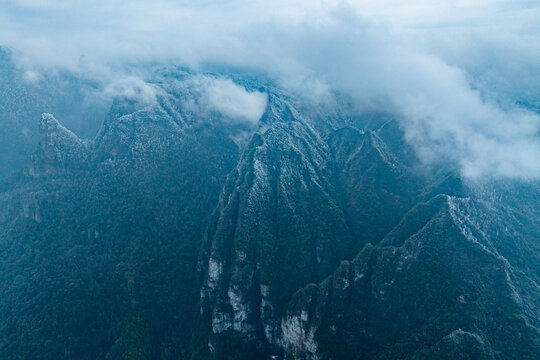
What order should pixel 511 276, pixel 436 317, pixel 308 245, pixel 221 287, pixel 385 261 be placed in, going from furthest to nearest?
1. pixel 308 245
2. pixel 221 287
3. pixel 385 261
4. pixel 511 276
5. pixel 436 317

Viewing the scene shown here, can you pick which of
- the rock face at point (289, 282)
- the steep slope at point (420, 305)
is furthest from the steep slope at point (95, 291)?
the steep slope at point (420, 305)

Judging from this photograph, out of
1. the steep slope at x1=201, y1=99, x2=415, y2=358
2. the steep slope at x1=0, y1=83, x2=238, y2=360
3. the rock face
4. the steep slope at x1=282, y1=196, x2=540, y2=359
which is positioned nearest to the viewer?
the steep slope at x1=282, y1=196, x2=540, y2=359

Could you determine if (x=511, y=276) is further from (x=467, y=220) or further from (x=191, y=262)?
(x=191, y=262)

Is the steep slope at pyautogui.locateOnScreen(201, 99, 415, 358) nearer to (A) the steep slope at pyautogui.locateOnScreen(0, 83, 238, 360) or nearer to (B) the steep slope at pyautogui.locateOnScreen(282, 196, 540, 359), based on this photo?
(B) the steep slope at pyautogui.locateOnScreen(282, 196, 540, 359)

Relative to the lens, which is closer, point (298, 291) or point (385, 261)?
point (385, 261)

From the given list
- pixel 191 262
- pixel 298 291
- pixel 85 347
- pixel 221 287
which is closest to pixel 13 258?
pixel 85 347

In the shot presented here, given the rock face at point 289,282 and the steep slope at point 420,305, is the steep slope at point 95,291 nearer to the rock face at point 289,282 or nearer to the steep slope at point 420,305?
the rock face at point 289,282

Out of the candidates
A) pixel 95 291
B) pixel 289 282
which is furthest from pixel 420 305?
pixel 95 291

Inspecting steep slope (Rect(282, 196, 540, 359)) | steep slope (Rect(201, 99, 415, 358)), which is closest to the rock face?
steep slope (Rect(282, 196, 540, 359))

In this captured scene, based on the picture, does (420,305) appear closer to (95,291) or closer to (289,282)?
(289,282)
